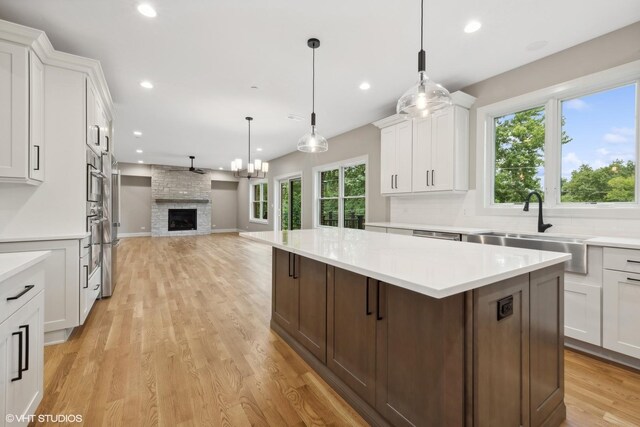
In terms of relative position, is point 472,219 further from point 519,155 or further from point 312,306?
point 312,306

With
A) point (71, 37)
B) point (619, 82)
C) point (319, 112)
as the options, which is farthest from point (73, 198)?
point (619, 82)

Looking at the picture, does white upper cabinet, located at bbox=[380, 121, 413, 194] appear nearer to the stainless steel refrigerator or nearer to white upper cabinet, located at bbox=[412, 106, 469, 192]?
white upper cabinet, located at bbox=[412, 106, 469, 192]

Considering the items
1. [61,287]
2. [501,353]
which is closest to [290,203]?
[61,287]

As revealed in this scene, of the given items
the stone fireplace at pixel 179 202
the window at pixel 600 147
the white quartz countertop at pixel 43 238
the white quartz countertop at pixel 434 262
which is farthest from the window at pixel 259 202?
the white quartz countertop at pixel 434 262

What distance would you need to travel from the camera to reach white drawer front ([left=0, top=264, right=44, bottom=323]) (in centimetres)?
125

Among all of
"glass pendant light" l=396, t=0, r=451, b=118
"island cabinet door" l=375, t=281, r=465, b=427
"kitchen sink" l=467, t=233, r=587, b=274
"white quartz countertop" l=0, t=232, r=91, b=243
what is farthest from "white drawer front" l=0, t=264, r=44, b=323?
"kitchen sink" l=467, t=233, r=587, b=274

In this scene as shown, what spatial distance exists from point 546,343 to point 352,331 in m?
1.03

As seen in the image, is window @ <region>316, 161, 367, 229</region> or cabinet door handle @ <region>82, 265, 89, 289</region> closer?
cabinet door handle @ <region>82, 265, 89, 289</region>

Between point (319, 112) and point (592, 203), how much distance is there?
3.74 m

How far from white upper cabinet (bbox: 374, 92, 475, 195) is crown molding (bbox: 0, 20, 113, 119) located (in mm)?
3660

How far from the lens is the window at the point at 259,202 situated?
10441 millimetres

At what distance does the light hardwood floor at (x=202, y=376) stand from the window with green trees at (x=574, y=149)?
1618 millimetres

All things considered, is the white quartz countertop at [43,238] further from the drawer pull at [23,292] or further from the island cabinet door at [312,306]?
the island cabinet door at [312,306]

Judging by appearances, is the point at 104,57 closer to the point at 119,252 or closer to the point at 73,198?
the point at 73,198
